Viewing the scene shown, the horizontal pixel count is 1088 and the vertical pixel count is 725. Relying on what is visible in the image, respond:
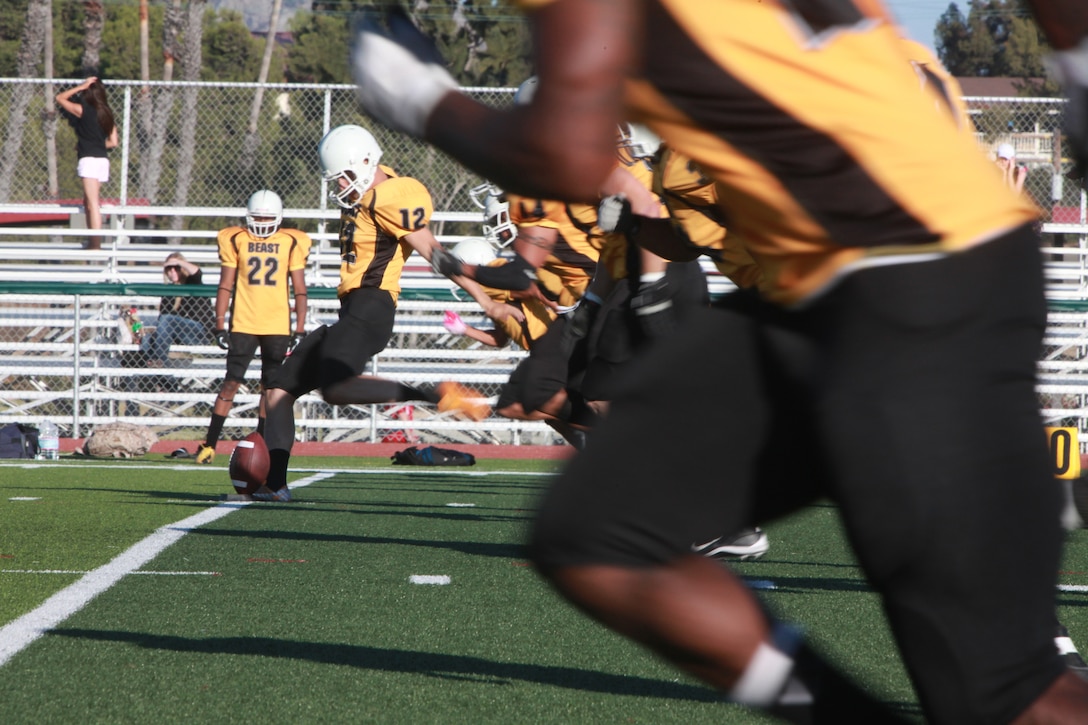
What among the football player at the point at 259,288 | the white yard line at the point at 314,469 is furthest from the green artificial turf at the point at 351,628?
the football player at the point at 259,288

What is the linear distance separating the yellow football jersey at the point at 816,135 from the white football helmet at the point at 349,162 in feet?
19.8

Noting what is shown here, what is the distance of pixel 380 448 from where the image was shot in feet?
45.5

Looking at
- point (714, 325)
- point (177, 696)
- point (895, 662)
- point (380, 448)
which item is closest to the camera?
point (714, 325)

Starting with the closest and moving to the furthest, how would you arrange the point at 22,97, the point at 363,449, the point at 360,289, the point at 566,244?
the point at 566,244
the point at 360,289
the point at 363,449
the point at 22,97

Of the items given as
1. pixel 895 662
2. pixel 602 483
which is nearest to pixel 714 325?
pixel 602 483

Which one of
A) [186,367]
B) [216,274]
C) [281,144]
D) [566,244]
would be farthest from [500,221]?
[281,144]

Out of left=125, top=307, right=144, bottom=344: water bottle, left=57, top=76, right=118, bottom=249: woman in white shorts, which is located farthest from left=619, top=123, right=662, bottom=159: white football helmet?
left=57, top=76, right=118, bottom=249: woman in white shorts

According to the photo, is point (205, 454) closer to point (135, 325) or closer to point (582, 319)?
point (135, 325)

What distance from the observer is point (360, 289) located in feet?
25.1

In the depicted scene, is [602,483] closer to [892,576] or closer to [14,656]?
[892,576]

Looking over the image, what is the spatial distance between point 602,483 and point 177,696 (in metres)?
1.68

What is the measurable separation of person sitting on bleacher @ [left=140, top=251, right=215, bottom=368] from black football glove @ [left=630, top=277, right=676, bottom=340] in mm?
10094

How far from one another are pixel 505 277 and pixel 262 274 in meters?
5.39

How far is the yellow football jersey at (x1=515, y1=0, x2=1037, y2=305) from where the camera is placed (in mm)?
1614
